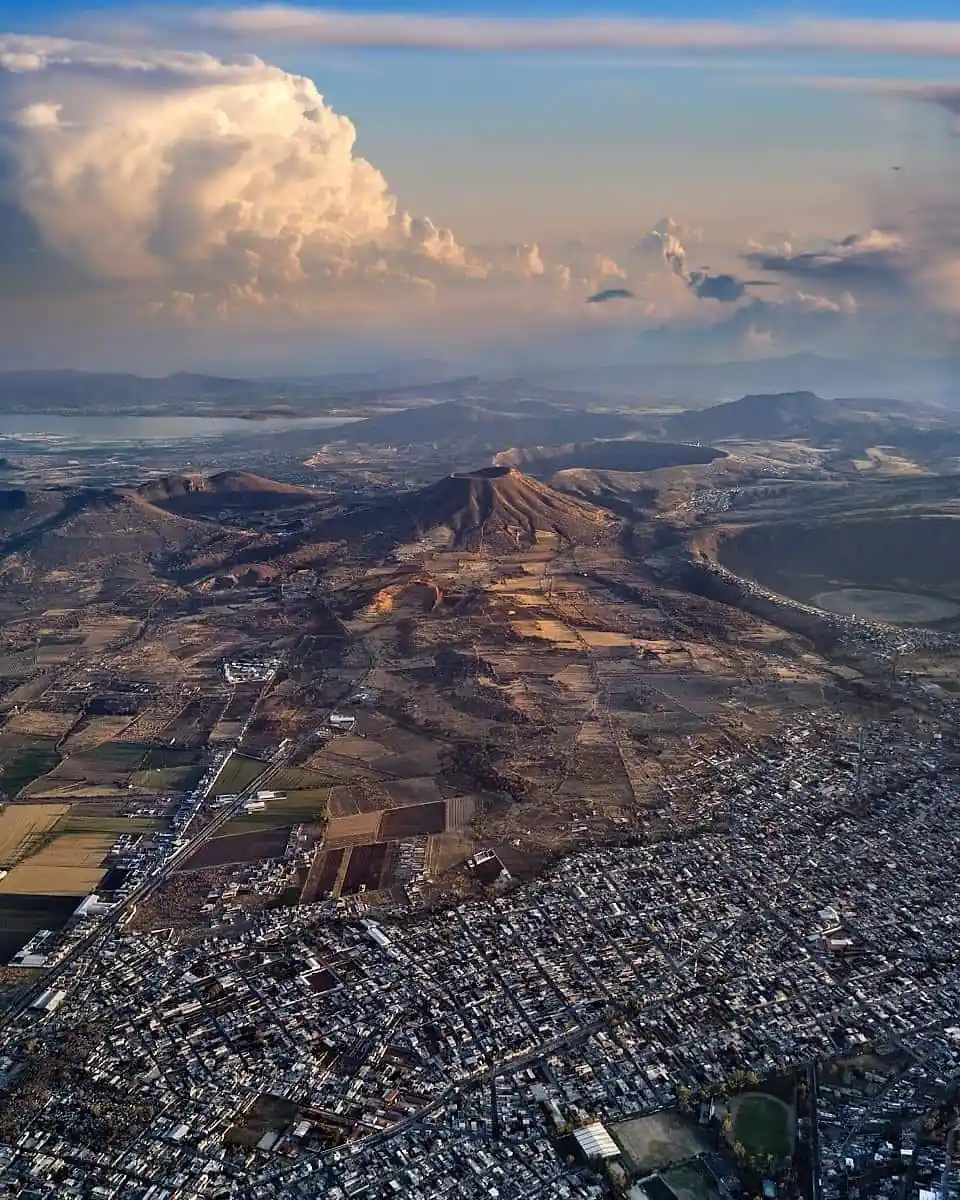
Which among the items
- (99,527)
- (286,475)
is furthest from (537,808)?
(286,475)

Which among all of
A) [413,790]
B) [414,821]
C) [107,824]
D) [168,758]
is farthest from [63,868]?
[413,790]

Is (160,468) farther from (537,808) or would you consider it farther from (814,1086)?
(814,1086)

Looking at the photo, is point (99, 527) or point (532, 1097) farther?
point (99, 527)

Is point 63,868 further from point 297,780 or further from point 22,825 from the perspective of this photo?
point 297,780

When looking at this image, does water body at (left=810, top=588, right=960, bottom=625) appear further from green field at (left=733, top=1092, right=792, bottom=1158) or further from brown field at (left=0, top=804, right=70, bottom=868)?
brown field at (left=0, top=804, right=70, bottom=868)

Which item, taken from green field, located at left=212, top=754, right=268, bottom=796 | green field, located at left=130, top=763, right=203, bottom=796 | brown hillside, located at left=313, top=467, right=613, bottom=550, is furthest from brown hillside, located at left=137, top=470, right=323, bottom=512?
green field, located at left=130, top=763, right=203, bottom=796

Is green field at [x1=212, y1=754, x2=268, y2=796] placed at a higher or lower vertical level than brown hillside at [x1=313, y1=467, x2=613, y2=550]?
lower

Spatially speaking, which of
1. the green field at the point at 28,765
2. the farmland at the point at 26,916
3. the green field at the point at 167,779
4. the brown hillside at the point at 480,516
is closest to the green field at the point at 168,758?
the green field at the point at 167,779
